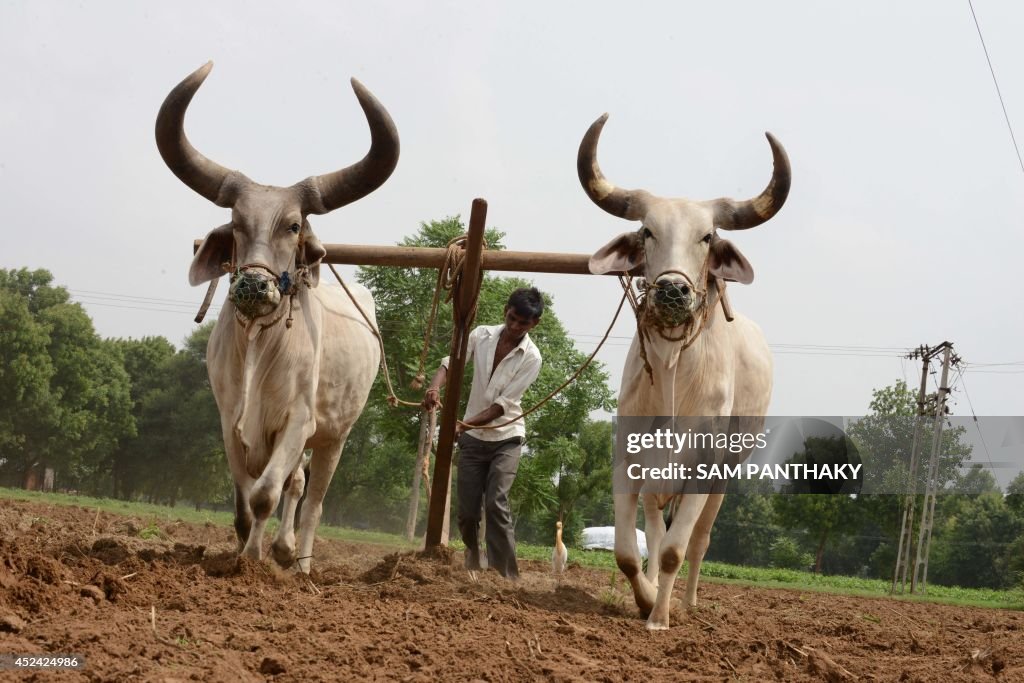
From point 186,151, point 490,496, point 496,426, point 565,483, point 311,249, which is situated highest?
point 186,151

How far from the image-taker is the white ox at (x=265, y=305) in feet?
20.2

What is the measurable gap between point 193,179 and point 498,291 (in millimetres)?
14077

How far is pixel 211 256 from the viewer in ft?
21.5

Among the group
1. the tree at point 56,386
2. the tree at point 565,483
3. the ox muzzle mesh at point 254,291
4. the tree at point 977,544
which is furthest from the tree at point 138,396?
the ox muzzle mesh at point 254,291

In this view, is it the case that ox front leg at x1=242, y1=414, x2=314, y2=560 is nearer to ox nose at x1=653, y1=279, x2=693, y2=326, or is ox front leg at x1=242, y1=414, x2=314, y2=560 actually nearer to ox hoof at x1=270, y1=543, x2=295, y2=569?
ox hoof at x1=270, y1=543, x2=295, y2=569

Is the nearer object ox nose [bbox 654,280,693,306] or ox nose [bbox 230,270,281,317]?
ox nose [bbox 654,280,693,306]

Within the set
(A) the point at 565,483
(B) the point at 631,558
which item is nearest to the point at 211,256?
(B) the point at 631,558

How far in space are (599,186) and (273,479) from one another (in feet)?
9.00

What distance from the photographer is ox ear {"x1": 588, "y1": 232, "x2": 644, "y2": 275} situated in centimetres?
639

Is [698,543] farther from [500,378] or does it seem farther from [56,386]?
[56,386]

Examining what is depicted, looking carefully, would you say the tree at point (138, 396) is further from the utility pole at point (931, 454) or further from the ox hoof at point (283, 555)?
the ox hoof at point (283, 555)

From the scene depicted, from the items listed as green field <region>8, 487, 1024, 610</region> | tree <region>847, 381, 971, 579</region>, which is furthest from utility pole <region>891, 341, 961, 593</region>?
tree <region>847, 381, 971, 579</region>

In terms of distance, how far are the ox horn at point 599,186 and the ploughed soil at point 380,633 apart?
8.14ft

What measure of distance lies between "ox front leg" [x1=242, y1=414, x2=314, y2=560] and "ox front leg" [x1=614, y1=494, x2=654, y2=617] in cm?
206
